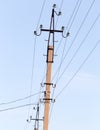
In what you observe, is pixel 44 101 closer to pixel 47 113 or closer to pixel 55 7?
pixel 47 113

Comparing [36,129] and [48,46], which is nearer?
[48,46]

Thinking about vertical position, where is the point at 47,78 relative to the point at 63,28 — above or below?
below

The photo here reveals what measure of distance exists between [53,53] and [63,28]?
139 centimetres

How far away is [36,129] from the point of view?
60750 mm

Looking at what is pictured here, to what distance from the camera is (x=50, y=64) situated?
2903 cm

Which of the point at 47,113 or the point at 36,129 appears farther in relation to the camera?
the point at 36,129

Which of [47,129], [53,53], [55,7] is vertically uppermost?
[55,7]

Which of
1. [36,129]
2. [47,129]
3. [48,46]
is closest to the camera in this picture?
[47,129]

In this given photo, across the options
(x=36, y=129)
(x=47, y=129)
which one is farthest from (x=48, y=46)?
(x=36, y=129)

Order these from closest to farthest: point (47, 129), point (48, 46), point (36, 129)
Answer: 1. point (47, 129)
2. point (48, 46)
3. point (36, 129)

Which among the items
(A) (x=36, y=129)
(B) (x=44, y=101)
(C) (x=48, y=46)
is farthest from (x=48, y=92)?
(A) (x=36, y=129)

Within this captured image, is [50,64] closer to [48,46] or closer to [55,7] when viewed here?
[48,46]

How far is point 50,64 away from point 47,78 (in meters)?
0.85

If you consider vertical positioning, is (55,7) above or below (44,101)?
above
